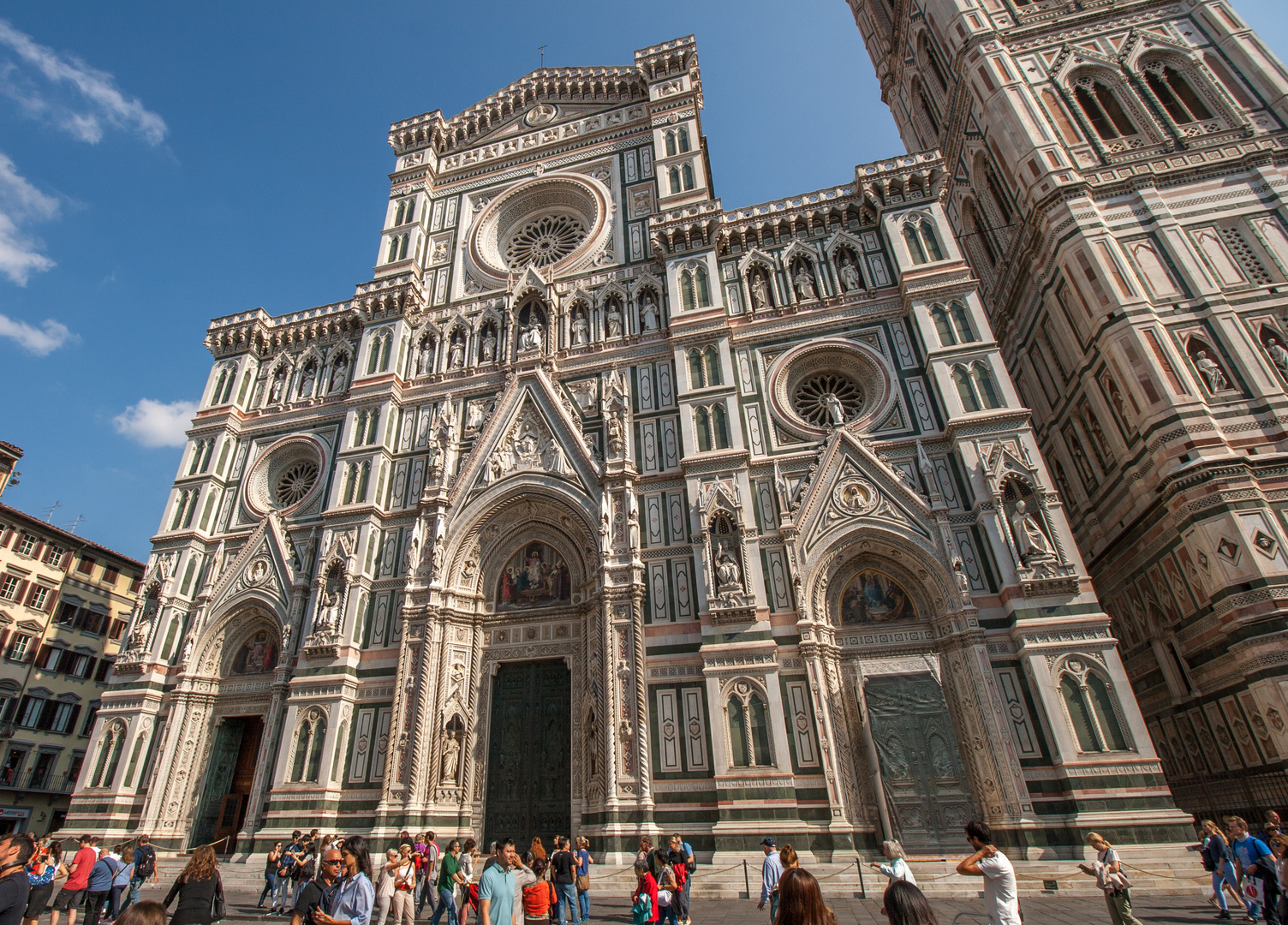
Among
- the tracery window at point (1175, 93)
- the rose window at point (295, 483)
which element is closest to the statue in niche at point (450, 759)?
the rose window at point (295, 483)

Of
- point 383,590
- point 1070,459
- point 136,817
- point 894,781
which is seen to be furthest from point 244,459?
point 1070,459

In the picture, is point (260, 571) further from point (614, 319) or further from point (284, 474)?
point (614, 319)

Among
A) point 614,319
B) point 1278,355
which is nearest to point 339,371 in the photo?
point 614,319

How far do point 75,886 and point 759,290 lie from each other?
18.5m

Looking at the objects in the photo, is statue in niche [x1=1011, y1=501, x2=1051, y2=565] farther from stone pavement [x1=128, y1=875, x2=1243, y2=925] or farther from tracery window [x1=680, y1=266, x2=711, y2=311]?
tracery window [x1=680, y1=266, x2=711, y2=311]

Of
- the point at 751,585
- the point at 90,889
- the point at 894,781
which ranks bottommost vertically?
the point at 90,889

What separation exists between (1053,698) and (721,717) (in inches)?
246

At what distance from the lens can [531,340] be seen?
21.1 m

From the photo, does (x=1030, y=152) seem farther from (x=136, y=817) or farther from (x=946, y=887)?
(x=136, y=817)

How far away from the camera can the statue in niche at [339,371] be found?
23048mm

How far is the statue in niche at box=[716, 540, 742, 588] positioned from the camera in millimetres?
15625

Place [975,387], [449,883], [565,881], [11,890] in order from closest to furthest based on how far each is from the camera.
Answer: [11,890] < [449,883] < [565,881] < [975,387]

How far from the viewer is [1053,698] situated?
43.5 ft

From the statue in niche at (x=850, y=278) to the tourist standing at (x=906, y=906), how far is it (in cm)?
1775
